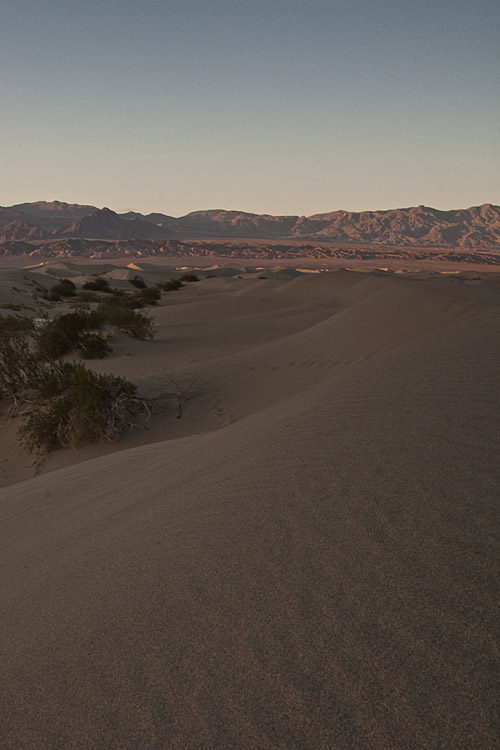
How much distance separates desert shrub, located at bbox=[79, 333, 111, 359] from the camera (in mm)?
12578

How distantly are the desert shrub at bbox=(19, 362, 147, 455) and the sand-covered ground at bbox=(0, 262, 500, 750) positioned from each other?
161cm

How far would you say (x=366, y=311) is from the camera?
44.5 feet

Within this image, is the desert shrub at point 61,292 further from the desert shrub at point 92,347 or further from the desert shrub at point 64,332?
the desert shrub at point 92,347

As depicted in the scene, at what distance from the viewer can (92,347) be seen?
498 inches

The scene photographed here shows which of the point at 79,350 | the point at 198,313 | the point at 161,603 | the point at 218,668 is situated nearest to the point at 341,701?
the point at 218,668

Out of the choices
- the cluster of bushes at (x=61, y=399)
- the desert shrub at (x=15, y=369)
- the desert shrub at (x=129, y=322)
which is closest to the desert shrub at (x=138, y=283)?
the desert shrub at (x=129, y=322)

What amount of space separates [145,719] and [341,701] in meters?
0.65

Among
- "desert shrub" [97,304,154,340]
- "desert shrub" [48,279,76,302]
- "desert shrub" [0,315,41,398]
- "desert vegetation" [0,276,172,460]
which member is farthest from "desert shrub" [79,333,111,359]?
"desert shrub" [48,279,76,302]

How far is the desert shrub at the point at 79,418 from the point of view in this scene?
23.4 ft

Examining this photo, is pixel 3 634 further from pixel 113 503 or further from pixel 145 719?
pixel 113 503

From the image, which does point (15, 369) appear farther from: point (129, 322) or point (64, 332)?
point (129, 322)

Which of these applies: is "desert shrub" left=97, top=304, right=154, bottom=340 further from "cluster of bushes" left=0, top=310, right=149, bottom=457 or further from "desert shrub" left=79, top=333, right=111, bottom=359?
"cluster of bushes" left=0, top=310, right=149, bottom=457

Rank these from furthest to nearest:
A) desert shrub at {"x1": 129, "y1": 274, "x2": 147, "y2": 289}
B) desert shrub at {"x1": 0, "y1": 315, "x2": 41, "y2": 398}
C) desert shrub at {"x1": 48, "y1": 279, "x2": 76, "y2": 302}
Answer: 1. desert shrub at {"x1": 129, "y1": 274, "x2": 147, "y2": 289}
2. desert shrub at {"x1": 48, "y1": 279, "x2": 76, "y2": 302}
3. desert shrub at {"x1": 0, "y1": 315, "x2": 41, "y2": 398}

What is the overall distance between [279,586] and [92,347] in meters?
11.0
